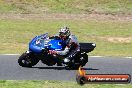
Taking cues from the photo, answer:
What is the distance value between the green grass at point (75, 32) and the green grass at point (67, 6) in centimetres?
272

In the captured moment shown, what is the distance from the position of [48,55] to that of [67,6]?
51.1ft

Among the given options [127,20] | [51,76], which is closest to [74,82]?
[51,76]

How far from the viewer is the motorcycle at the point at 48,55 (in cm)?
1694

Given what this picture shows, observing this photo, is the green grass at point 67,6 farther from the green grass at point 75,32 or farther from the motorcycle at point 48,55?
the motorcycle at point 48,55

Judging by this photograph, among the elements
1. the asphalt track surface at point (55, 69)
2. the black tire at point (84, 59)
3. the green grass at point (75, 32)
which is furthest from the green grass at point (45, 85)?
the green grass at point (75, 32)

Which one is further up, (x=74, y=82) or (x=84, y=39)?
(x=74, y=82)

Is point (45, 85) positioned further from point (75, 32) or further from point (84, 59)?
point (75, 32)

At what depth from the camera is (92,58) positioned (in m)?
19.4

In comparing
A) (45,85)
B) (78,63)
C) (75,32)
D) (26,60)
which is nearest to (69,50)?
(78,63)

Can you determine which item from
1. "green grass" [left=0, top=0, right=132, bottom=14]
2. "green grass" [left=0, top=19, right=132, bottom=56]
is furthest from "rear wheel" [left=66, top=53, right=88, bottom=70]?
"green grass" [left=0, top=0, right=132, bottom=14]

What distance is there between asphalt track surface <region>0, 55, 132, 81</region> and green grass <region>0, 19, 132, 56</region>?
181 cm

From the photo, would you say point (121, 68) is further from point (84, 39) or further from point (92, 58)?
point (84, 39)

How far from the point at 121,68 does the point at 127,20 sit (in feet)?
40.2

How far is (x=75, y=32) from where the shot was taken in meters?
25.9
